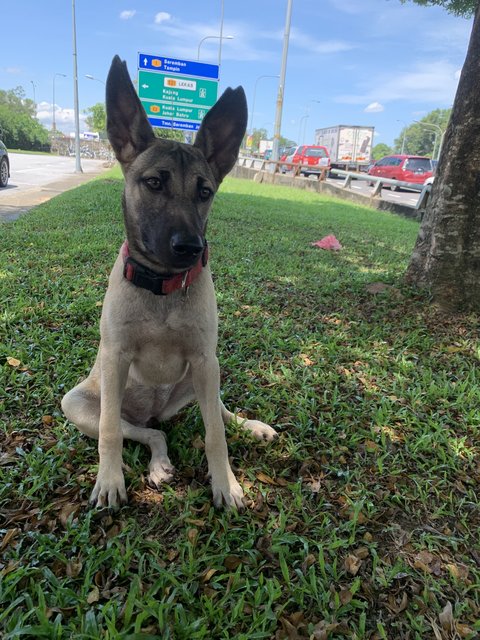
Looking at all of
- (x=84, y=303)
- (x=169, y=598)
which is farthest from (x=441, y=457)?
(x=84, y=303)

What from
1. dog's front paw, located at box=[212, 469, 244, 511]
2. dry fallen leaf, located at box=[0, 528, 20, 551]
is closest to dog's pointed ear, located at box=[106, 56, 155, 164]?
dog's front paw, located at box=[212, 469, 244, 511]

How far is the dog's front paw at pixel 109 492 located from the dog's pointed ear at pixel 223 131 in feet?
5.92

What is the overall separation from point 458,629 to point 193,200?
229 cm

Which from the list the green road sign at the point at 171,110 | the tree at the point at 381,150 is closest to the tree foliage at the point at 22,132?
the green road sign at the point at 171,110

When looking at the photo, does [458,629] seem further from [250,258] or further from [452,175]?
[250,258]

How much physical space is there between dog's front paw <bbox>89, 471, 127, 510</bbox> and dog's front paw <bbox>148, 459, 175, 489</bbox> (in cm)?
19

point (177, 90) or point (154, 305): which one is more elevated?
point (177, 90)

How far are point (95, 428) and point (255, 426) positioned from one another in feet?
3.24

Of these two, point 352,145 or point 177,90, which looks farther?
point 352,145

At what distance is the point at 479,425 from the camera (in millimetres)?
3104

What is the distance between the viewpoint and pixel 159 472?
8.13 feet

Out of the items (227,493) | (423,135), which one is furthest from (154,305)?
(423,135)

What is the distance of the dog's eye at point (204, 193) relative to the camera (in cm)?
254

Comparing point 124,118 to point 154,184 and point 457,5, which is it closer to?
point 154,184
